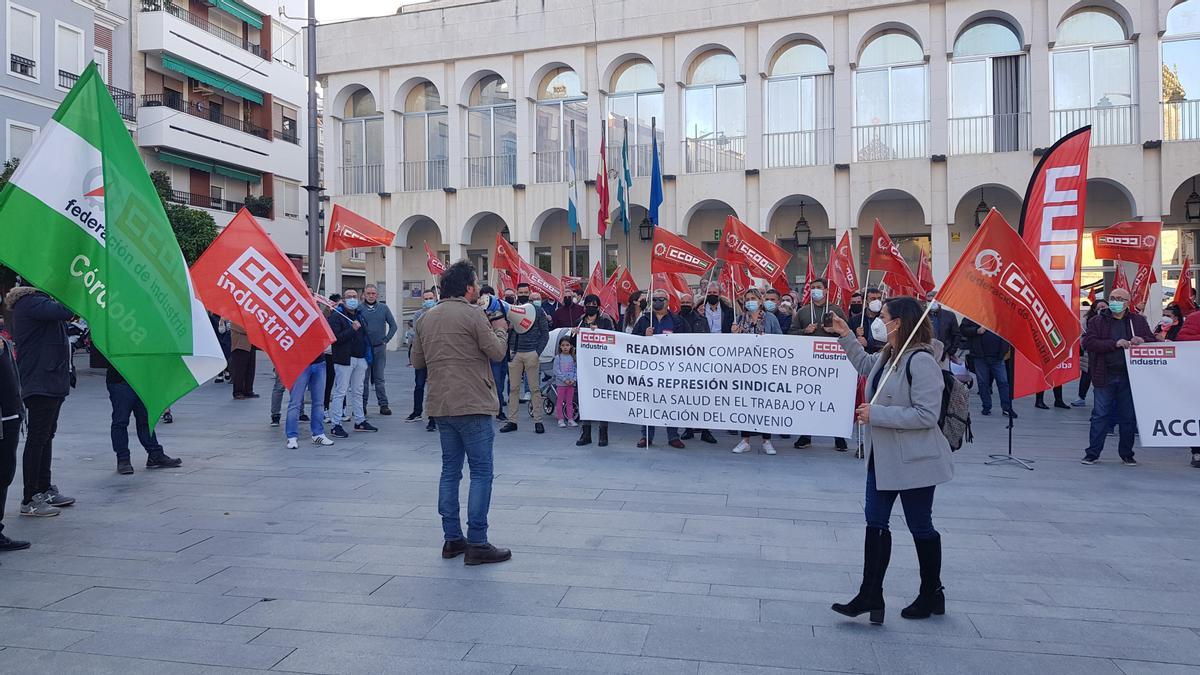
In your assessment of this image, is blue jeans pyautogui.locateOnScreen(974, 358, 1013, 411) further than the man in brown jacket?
Yes

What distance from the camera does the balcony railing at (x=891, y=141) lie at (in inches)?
→ 918

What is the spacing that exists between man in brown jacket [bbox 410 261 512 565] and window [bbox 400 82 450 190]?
23.4 metres

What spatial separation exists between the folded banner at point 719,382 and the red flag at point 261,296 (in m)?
3.43

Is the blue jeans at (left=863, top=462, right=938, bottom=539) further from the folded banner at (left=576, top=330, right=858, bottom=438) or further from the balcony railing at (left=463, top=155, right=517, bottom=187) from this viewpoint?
the balcony railing at (left=463, top=155, right=517, bottom=187)

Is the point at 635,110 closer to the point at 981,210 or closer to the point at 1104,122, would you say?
the point at 981,210

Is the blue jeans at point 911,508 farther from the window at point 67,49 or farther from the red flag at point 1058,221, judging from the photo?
the window at point 67,49

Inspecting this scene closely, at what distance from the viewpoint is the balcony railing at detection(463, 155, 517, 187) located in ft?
91.6

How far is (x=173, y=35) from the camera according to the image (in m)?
35.6

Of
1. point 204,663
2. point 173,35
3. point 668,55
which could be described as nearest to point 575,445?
point 204,663

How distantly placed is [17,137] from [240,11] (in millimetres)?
15444

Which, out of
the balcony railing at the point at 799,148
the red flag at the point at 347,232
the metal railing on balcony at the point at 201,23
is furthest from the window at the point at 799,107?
the metal railing on balcony at the point at 201,23

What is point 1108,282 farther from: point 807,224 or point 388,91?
point 388,91

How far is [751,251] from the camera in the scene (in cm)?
1534

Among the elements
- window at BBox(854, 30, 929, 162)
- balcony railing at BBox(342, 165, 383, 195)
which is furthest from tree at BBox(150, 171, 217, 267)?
window at BBox(854, 30, 929, 162)
